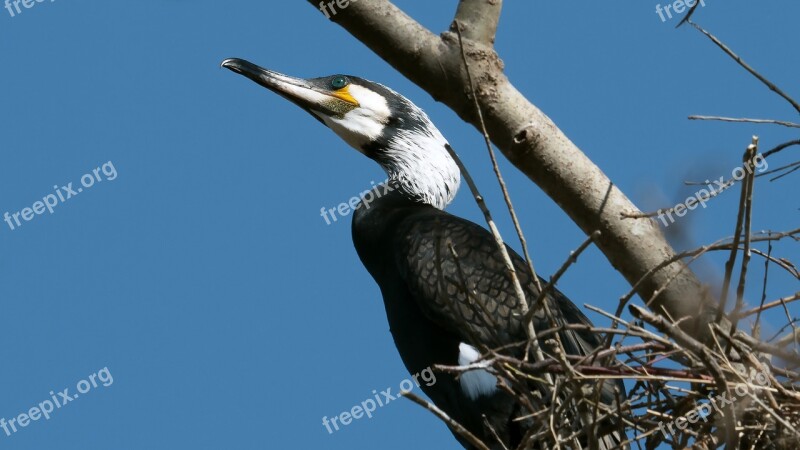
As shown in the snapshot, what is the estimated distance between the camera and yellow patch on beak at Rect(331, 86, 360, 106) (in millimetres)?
6082

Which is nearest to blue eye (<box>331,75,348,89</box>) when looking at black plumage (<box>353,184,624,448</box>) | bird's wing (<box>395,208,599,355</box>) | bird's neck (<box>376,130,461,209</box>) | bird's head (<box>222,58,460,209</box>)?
bird's head (<box>222,58,460,209</box>)

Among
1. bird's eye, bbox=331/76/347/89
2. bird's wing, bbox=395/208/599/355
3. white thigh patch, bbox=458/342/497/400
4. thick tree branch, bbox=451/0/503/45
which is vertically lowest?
white thigh patch, bbox=458/342/497/400

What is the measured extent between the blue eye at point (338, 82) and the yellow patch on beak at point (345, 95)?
0.06 ft

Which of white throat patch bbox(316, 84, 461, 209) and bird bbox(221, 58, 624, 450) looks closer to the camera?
bird bbox(221, 58, 624, 450)

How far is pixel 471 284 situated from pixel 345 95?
60.0 inches

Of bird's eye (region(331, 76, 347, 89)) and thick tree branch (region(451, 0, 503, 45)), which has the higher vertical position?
bird's eye (region(331, 76, 347, 89))

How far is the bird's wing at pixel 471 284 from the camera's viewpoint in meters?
4.78

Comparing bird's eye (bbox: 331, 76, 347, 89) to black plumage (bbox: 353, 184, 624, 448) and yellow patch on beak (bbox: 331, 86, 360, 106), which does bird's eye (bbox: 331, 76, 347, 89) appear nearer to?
yellow patch on beak (bbox: 331, 86, 360, 106)

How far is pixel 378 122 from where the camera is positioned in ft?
20.0

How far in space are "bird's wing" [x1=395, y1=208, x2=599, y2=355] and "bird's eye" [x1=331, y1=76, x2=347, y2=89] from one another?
1.08 m

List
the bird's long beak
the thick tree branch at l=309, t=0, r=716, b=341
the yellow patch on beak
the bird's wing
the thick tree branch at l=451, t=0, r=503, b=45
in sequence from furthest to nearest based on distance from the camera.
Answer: the yellow patch on beak < the bird's long beak < the bird's wing < the thick tree branch at l=451, t=0, r=503, b=45 < the thick tree branch at l=309, t=0, r=716, b=341

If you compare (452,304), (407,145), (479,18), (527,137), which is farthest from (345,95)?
(527,137)

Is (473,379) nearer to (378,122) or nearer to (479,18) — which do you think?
(479,18)

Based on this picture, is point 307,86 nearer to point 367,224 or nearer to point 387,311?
point 367,224
